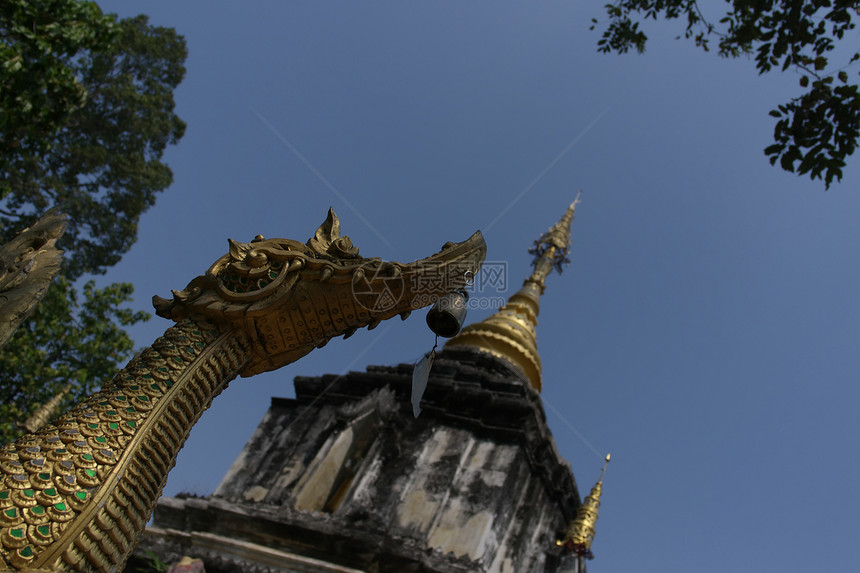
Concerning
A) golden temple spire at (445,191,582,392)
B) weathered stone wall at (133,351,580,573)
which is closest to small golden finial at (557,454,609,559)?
weathered stone wall at (133,351,580,573)

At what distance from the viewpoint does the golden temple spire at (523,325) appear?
671 inches

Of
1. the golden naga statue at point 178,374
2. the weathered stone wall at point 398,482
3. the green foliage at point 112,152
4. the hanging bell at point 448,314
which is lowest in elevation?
the golden naga statue at point 178,374

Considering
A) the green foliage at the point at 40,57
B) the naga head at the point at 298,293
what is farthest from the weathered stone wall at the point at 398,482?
the naga head at the point at 298,293

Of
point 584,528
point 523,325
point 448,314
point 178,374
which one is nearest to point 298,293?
point 178,374

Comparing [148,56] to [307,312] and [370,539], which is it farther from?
[307,312]

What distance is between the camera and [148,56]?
20.5 metres

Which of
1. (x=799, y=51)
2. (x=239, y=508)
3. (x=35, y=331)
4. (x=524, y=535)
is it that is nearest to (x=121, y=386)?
(x=799, y=51)

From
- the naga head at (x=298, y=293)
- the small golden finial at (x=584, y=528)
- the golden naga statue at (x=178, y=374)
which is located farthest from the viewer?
the small golden finial at (x=584, y=528)

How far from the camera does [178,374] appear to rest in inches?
113

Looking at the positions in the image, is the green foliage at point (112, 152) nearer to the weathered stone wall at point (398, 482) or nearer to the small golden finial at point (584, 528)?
the weathered stone wall at point (398, 482)

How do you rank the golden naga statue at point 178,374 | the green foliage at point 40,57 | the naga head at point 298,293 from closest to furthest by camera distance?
the golden naga statue at point 178,374 < the naga head at point 298,293 < the green foliage at point 40,57

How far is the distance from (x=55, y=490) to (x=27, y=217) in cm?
1605

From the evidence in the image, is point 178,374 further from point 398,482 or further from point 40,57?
point 398,482

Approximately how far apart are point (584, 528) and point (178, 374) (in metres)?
12.2
